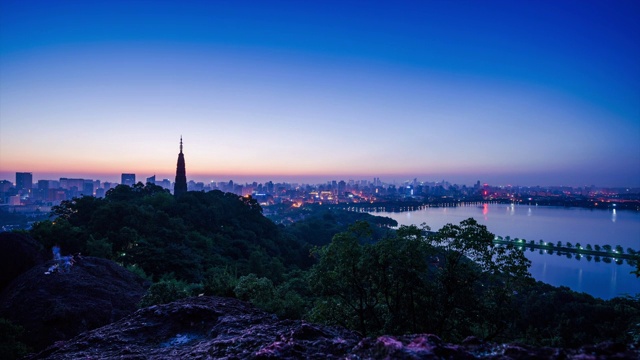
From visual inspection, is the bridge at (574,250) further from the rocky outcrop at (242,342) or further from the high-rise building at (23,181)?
the high-rise building at (23,181)

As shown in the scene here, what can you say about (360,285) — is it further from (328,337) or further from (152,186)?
(152,186)

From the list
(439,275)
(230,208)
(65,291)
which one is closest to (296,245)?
(230,208)

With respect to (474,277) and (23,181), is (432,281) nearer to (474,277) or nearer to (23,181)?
(474,277)

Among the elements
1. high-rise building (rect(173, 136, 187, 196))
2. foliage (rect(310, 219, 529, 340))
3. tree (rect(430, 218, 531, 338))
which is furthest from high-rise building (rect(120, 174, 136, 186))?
tree (rect(430, 218, 531, 338))

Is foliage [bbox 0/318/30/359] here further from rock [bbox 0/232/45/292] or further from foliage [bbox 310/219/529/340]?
foliage [bbox 310/219/529/340]

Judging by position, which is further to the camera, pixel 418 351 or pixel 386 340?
pixel 386 340

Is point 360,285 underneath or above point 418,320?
above
